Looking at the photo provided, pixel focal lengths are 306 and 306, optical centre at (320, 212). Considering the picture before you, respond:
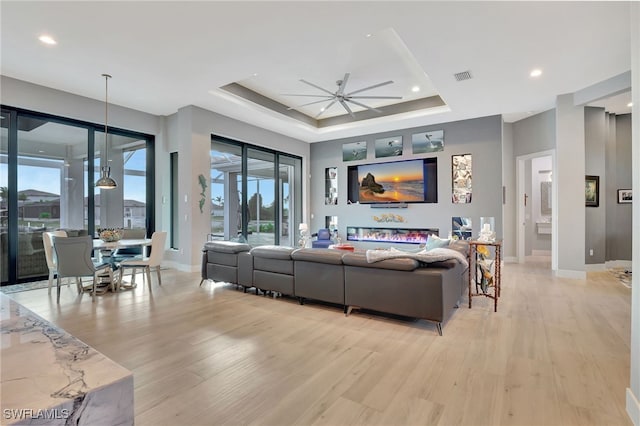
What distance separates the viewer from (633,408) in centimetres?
178

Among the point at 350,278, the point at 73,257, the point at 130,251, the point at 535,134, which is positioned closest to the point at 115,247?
the point at 73,257

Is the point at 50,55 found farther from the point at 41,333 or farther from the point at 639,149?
the point at 639,149

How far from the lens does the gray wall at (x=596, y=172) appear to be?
227 inches

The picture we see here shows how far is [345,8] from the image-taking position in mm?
3158

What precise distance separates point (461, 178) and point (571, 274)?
280 centimetres

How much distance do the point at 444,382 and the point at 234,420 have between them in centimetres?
144

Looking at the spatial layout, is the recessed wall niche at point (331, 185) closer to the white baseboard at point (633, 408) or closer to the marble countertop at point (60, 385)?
the white baseboard at point (633, 408)

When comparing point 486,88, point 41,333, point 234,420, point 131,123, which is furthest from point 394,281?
point 131,123

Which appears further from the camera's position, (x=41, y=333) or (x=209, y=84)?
(x=209, y=84)

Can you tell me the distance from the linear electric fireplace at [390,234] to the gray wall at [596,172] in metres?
2.89

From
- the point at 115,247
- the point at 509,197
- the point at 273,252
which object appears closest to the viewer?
the point at 273,252

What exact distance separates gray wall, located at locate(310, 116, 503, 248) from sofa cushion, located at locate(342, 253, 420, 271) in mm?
4594

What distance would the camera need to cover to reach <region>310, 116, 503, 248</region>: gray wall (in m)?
6.76

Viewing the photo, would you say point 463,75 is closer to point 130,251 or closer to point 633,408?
point 633,408
